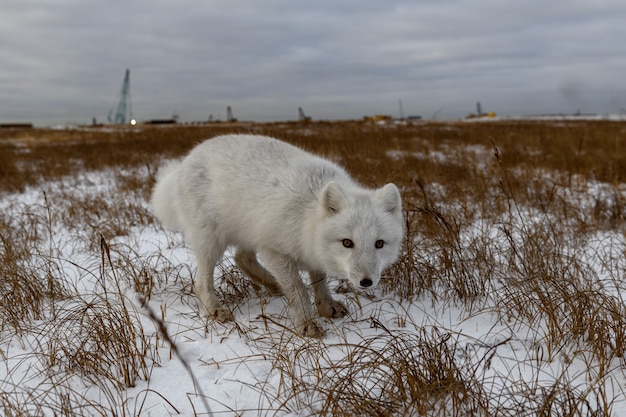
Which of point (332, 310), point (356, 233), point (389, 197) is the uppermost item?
point (389, 197)

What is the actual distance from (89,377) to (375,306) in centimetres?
202

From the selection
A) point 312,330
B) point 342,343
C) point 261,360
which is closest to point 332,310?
point 312,330

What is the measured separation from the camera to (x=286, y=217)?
3098 millimetres

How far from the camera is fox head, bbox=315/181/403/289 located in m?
2.73

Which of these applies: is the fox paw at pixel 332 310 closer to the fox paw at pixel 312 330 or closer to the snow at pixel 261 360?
the snow at pixel 261 360

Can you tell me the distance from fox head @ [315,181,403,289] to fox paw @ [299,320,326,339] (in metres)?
0.37

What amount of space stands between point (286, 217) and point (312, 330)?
80cm

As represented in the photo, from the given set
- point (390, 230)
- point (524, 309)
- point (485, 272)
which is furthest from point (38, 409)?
point (485, 272)

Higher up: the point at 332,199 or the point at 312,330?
the point at 332,199

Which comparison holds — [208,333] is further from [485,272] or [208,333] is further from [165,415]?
[485,272]

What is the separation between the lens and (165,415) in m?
2.12

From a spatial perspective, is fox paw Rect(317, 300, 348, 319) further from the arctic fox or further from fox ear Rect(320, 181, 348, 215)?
fox ear Rect(320, 181, 348, 215)

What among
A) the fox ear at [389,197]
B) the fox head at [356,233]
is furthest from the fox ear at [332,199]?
the fox ear at [389,197]

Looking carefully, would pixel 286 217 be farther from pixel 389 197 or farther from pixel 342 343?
pixel 342 343
